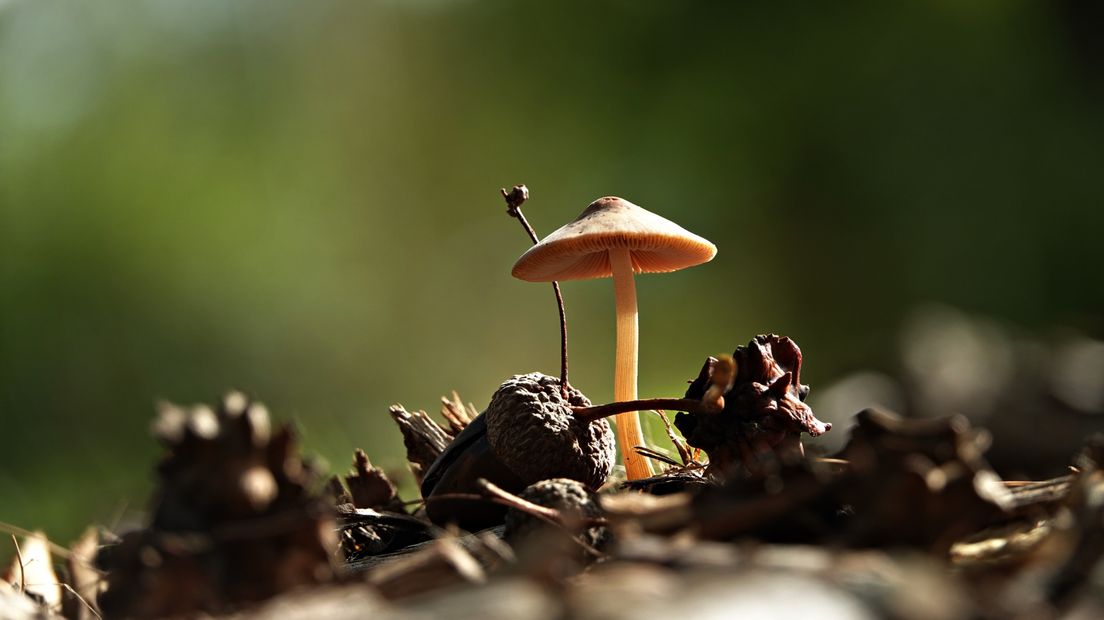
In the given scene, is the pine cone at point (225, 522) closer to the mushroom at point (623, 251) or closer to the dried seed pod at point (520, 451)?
the dried seed pod at point (520, 451)

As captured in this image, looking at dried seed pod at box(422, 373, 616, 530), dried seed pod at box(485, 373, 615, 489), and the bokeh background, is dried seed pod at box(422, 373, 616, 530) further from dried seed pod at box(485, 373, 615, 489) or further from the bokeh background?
the bokeh background

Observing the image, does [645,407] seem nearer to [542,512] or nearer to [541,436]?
[541,436]

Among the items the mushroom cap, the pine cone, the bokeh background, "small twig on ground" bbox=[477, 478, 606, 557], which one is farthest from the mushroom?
the bokeh background

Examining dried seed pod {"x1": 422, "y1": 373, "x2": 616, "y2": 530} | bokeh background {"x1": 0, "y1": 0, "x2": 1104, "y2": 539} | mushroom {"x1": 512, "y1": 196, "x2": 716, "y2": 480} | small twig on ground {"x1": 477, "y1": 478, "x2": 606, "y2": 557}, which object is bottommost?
small twig on ground {"x1": 477, "y1": 478, "x2": 606, "y2": 557}

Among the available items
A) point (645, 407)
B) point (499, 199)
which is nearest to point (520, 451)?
point (645, 407)

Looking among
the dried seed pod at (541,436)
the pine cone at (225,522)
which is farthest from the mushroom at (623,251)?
the pine cone at (225,522)

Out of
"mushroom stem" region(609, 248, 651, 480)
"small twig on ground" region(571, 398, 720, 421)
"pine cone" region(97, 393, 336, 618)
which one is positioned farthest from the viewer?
"mushroom stem" region(609, 248, 651, 480)

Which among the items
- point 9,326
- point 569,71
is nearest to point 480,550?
point 9,326
